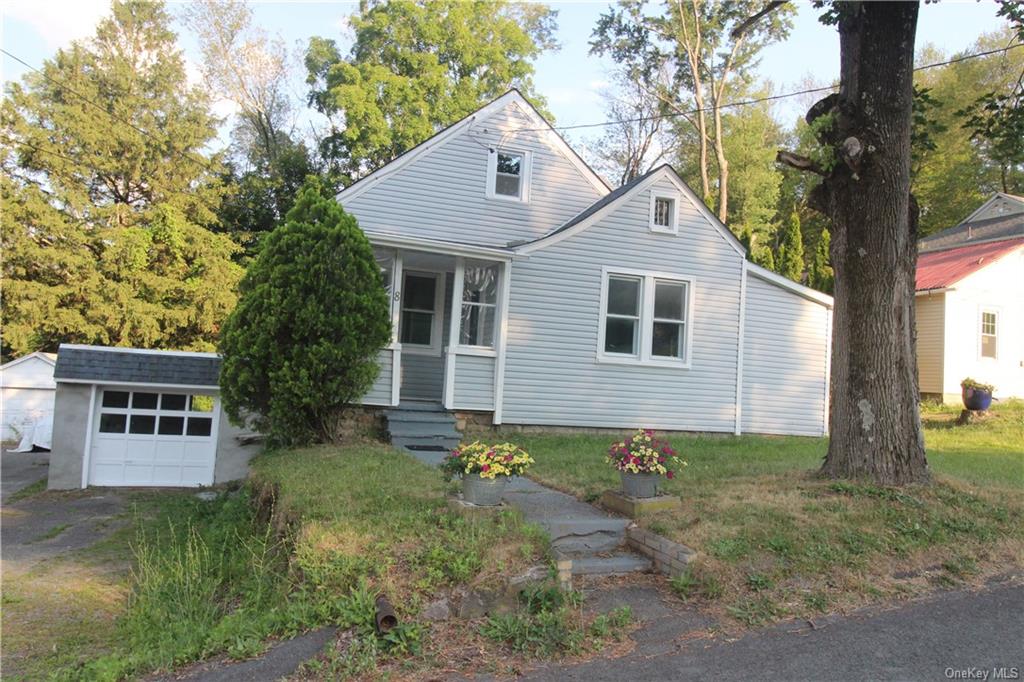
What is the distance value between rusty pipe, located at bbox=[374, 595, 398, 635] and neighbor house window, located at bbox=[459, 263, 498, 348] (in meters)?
7.48

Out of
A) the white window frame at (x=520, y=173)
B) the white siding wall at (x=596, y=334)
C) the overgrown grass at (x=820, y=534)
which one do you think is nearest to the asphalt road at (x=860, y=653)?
the overgrown grass at (x=820, y=534)

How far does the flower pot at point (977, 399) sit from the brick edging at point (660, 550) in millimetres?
12739

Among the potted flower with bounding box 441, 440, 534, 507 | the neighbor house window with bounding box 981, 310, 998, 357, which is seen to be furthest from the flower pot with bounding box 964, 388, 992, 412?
the potted flower with bounding box 441, 440, 534, 507

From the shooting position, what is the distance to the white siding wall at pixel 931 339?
57.9 feet

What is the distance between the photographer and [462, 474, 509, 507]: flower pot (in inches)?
207

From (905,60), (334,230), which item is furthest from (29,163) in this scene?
(905,60)

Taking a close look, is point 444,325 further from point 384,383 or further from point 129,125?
point 129,125

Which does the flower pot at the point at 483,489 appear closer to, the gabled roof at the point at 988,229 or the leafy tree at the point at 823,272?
the leafy tree at the point at 823,272

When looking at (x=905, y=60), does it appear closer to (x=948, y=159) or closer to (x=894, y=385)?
(x=894, y=385)

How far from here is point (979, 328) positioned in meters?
18.1

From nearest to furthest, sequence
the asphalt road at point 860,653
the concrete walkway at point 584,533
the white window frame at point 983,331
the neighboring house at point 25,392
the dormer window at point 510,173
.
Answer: the asphalt road at point 860,653
the concrete walkway at point 584,533
the dormer window at point 510,173
the neighboring house at point 25,392
the white window frame at point 983,331

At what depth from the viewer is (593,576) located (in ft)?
16.2

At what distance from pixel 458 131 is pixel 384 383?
17.5 feet

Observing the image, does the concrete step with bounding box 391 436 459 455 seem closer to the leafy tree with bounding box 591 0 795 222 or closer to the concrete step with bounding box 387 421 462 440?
the concrete step with bounding box 387 421 462 440
